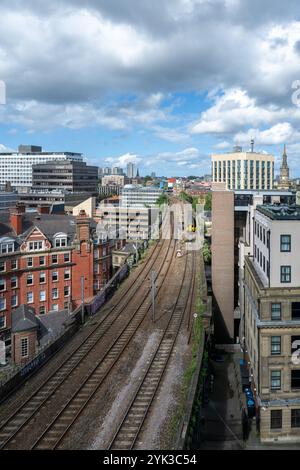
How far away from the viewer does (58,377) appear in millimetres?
31625

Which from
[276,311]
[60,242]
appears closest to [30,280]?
[60,242]

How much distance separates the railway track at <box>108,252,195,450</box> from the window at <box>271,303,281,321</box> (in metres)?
8.67

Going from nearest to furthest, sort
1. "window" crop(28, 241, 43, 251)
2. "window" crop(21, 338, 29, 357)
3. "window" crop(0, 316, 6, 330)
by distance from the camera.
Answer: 1. "window" crop(21, 338, 29, 357)
2. "window" crop(0, 316, 6, 330)
3. "window" crop(28, 241, 43, 251)

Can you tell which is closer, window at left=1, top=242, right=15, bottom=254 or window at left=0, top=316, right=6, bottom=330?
window at left=0, top=316, right=6, bottom=330

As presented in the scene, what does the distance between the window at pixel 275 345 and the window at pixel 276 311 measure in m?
1.59

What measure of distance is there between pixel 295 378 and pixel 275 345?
3.21 meters

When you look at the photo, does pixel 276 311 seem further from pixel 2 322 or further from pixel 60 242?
pixel 2 322

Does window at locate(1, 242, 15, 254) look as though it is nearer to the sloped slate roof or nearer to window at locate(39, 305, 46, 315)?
the sloped slate roof

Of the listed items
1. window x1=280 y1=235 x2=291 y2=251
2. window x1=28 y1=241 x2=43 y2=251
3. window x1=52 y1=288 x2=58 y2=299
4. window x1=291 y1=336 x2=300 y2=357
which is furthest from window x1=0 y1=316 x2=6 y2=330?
window x1=280 y1=235 x2=291 y2=251

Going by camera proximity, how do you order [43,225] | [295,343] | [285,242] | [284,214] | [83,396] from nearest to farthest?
[83,396]
[295,343]
[285,242]
[284,214]
[43,225]

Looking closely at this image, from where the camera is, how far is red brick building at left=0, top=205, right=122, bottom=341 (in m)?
58.4

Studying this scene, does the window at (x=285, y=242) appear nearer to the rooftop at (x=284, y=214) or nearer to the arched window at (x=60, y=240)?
the rooftop at (x=284, y=214)

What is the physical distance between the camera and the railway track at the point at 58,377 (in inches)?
987

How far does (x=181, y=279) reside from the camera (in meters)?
64.4
